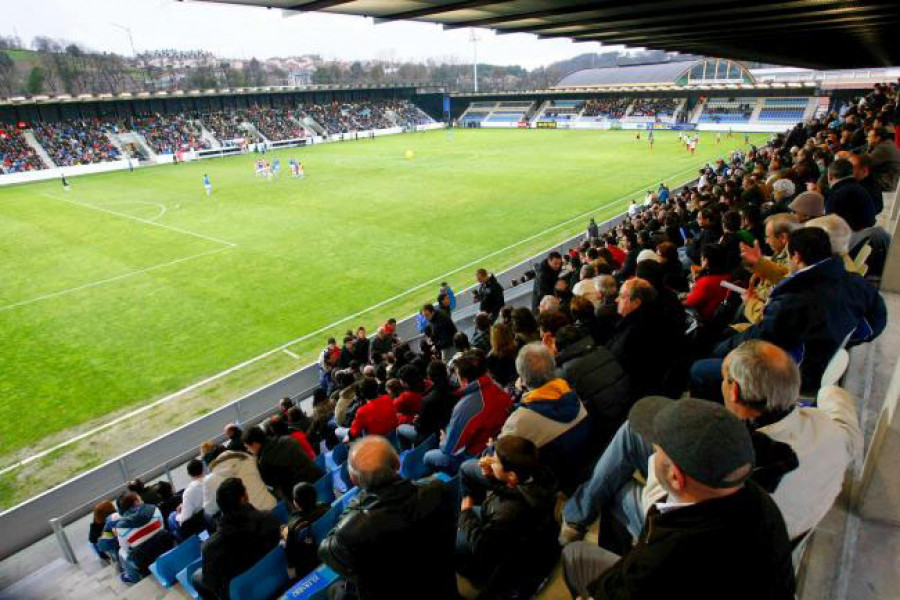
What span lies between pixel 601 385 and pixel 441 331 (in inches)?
227

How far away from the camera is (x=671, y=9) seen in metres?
8.21

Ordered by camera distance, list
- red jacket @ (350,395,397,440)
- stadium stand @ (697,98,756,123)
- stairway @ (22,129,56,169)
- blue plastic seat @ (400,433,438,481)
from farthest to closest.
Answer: stadium stand @ (697,98,756,123)
stairway @ (22,129,56,169)
red jacket @ (350,395,397,440)
blue plastic seat @ (400,433,438,481)

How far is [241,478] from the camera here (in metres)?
4.83

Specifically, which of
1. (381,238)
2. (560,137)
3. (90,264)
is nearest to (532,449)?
(381,238)

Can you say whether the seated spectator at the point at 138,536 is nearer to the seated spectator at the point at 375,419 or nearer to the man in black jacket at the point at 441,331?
the seated spectator at the point at 375,419

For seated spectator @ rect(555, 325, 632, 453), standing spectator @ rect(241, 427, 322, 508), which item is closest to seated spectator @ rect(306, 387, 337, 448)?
standing spectator @ rect(241, 427, 322, 508)

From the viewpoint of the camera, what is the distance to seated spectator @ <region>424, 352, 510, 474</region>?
14.6 ft

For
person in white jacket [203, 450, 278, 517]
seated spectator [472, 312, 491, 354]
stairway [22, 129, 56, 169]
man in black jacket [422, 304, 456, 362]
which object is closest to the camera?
person in white jacket [203, 450, 278, 517]

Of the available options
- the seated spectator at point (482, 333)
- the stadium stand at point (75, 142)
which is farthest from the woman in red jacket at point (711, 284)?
the stadium stand at point (75, 142)

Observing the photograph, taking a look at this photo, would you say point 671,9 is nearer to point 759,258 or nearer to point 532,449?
point 759,258

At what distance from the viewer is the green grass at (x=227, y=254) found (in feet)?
40.4

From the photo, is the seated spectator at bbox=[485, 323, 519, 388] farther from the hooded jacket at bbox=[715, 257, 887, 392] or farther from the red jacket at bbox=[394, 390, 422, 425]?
the hooded jacket at bbox=[715, 257, 887, 392]

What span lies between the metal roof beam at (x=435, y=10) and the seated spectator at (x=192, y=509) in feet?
20.6

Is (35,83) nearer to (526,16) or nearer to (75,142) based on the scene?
(75,142)
